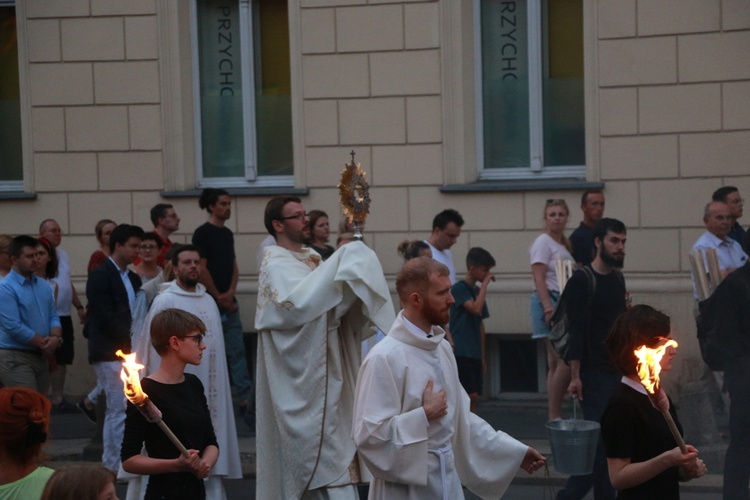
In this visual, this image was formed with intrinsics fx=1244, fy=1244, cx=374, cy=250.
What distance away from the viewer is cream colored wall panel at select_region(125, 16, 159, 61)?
1298 cm

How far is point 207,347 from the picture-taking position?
7.91 metres

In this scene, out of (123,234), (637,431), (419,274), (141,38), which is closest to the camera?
(637,431)

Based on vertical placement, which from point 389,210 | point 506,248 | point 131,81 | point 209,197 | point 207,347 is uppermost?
point 131,81

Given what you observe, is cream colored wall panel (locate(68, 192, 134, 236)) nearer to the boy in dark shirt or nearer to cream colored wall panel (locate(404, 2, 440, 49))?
cream colored wall panel (locate(404, 2, 440, 49))

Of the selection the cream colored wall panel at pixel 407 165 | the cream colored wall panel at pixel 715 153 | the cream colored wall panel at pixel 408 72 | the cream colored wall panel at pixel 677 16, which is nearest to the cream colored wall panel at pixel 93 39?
the cream colored wall panel at pixel 408 72

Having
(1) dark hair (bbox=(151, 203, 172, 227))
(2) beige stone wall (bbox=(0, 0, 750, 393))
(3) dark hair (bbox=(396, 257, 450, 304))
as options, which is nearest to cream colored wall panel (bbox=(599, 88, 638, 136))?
(2) beige stone wall (bbox=(0, 0, 750, 393))

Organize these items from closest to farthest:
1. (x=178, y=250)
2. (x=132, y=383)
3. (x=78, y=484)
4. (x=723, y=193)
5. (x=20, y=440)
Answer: (x=78, y=484), (x=20, y=440), (x=132, y=383), (x=178, y=250), (x=723, y=193)

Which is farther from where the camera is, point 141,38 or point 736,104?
point 141,38

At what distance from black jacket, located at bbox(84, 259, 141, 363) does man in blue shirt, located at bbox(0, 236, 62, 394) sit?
308 mm

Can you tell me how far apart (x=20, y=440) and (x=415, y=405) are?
1.59m

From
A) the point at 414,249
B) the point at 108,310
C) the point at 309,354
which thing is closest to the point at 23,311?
the point at 108,310

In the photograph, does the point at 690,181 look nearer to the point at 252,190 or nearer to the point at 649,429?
the point at 252,190

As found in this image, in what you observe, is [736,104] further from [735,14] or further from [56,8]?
[56,8]

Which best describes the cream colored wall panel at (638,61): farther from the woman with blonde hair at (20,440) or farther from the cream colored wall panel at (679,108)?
the woman with blonde hair at (20,440)
